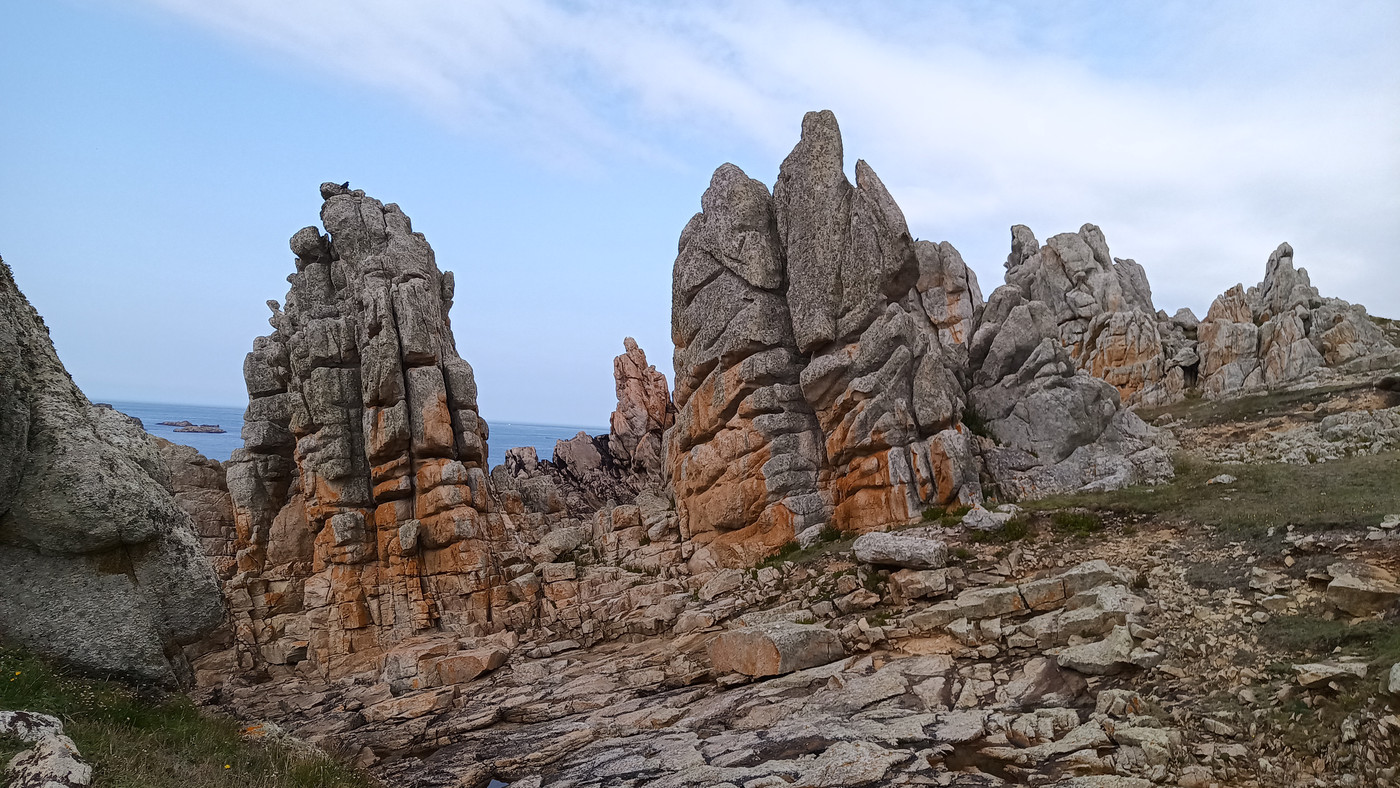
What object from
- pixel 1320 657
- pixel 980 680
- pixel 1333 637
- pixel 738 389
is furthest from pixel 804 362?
pixel 1320 657

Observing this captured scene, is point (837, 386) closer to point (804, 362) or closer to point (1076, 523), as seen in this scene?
point (804, 362)

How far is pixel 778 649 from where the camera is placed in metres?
19.6

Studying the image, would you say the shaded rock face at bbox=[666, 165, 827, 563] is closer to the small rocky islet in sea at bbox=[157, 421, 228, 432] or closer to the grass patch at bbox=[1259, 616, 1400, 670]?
the grass patch at bbox=[1259, 616, 1400, 670]

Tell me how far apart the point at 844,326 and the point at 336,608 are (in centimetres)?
2485

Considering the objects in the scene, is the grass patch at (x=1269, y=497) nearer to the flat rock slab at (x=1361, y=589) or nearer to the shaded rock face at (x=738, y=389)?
the flat rock slab at (x=1361, y=589)

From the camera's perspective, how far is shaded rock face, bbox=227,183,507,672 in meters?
32.8

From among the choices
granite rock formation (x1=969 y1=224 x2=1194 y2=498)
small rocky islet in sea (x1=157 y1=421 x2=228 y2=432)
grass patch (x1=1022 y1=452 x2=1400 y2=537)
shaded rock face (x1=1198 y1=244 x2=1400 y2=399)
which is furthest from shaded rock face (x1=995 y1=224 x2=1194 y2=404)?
small rocky islet in sea (x1=157 y1=421 x2=228 y2=432)

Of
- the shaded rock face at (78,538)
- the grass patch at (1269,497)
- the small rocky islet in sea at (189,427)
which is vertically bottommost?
the grass patch at (1269,497)

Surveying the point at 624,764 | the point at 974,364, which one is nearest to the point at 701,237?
the point at 974,364

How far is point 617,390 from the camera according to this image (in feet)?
194

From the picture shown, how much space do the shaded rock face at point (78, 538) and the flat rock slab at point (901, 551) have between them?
17.1m

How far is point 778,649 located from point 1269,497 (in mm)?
14955

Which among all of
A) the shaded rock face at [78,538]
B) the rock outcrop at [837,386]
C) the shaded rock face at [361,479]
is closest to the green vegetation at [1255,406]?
the rock outcrop at [837,386]

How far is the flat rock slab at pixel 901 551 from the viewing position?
72.7 feet
